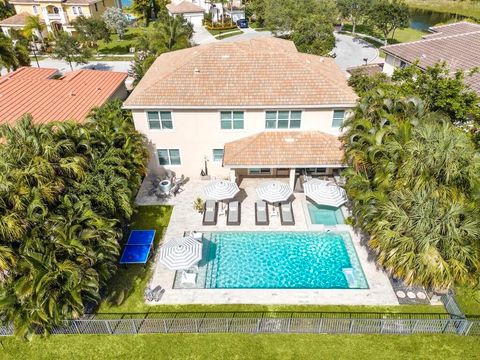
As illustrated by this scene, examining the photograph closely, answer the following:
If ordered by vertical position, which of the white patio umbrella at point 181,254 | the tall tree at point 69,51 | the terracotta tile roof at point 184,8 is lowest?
the white patio umbrella at point 181,254

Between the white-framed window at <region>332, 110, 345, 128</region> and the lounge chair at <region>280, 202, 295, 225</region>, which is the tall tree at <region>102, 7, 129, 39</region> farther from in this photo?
the lounge chair at <region>280, 202, 295, 225</region>

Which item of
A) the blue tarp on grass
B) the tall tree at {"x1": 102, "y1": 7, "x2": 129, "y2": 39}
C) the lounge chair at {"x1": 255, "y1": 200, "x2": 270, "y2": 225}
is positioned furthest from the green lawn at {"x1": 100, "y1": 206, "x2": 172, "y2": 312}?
the tall tree at {"x1": 102, "y1": 7, "x2": 129, "y2": 39}

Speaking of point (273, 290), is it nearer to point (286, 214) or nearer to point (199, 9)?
point (286, 214)

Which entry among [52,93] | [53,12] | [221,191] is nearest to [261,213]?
[221,191]

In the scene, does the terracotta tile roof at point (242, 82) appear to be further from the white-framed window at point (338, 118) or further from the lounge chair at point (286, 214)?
the lounge chair at point (286, 214)

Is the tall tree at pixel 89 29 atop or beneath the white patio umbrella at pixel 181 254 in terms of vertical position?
atop

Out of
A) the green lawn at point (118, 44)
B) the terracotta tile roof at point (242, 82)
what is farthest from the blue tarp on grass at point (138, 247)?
the green lawn at point (118, 44)
